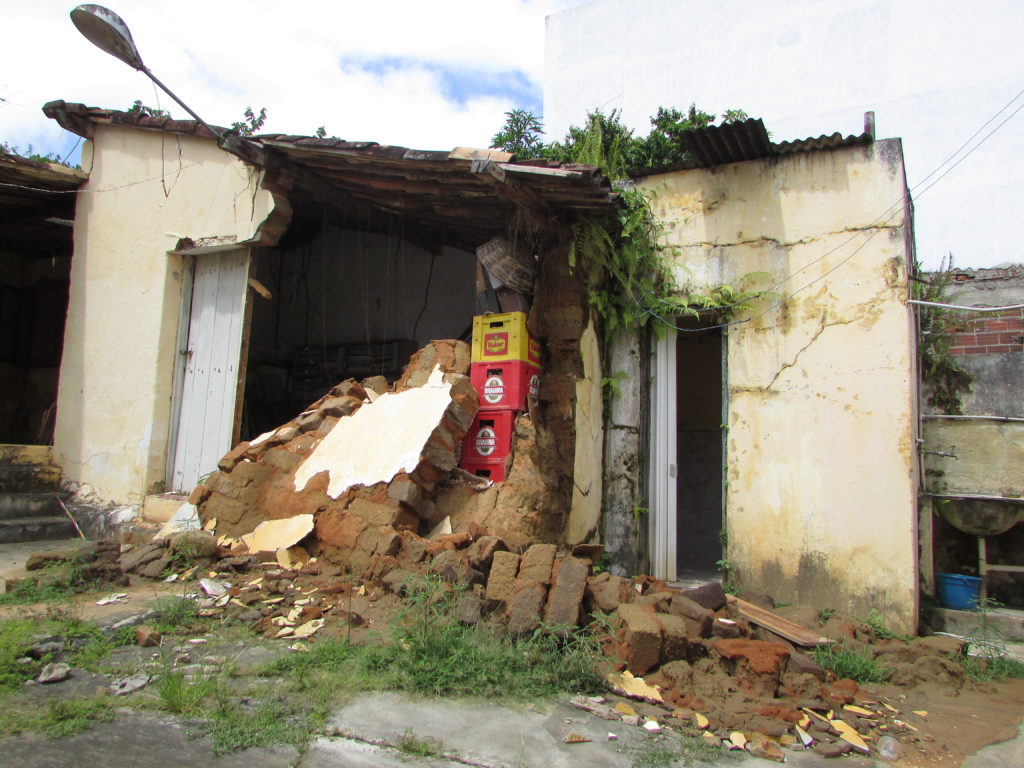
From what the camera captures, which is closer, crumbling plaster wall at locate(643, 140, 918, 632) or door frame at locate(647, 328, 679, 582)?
crumbling plaster wall at locate(643, 140, 918, 632)

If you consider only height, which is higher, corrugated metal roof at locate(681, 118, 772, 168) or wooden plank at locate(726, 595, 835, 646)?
corrugated metal roof at locate(681, 118, 772, 168)

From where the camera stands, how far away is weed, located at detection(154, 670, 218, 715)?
2.95 meters

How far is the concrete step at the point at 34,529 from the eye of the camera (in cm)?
639

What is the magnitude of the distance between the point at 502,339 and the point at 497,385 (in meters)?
0.40

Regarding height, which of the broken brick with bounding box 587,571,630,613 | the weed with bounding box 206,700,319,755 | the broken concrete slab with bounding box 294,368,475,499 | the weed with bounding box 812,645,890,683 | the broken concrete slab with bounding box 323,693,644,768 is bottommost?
the weed with bounding box 812,645,890,683

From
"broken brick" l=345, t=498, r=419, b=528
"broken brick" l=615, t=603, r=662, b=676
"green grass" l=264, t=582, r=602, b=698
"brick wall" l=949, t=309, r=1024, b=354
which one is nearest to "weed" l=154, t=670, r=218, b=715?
"green grass" l=264, t=582, r=602, b=698

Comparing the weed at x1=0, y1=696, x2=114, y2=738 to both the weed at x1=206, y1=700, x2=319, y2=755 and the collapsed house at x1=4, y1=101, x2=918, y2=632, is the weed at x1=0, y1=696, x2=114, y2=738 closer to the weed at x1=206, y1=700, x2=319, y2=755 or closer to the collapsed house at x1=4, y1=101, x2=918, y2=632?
the weed at x1=206, y1=700, x2=319, y2=755

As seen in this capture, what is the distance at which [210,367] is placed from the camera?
700cm

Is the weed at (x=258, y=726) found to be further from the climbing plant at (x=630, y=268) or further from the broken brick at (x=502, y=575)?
the climbing plant at (x=630, y=268)

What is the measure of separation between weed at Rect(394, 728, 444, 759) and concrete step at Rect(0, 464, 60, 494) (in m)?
5.97

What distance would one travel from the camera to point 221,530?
Answer: 5.55 meters

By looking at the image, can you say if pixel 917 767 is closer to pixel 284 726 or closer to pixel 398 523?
pixel 284 726

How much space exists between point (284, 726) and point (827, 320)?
5216mm

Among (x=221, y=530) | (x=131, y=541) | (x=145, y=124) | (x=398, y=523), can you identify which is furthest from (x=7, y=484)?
(x=398, y=523)
